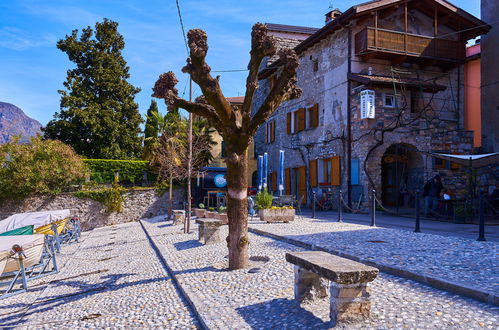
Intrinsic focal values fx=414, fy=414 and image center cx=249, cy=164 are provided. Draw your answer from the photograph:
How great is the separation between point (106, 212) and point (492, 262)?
65.8 feet

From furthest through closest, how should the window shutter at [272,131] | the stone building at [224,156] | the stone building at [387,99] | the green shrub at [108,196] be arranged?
the stone building at [224,156] < the window shutter at [272,131] < the green shrub at [108,196] < the stone building at [387,99]

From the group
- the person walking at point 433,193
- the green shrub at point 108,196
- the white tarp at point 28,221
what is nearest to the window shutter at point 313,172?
the person walking at point 433,193

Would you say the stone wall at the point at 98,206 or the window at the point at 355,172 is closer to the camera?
the window at the point at 355,172

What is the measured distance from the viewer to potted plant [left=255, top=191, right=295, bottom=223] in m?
13.2

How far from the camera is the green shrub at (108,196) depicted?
22.5 meters

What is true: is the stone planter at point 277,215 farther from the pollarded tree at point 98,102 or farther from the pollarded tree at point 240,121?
the pollarded tree at point 98,102

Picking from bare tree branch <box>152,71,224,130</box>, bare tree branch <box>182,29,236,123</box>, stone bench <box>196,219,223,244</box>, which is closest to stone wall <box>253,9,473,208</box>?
stone bench <box>196,219,223,244</box>

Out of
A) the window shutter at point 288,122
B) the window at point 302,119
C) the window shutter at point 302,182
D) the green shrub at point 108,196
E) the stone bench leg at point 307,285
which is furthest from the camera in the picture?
the window shutter at point 288,122

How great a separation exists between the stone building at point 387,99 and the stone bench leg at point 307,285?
13.6 m

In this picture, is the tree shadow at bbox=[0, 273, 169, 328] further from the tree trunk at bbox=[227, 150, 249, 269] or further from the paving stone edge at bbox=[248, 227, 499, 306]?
the paving stone edge at bbox=[248, 227, 499, 306]

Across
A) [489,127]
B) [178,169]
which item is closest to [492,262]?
[489,127]

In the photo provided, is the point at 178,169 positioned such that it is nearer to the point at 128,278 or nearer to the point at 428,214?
the point at 428,214

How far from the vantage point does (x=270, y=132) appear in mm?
27375

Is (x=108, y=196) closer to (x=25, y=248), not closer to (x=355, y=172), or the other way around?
(x=355, y=172)
